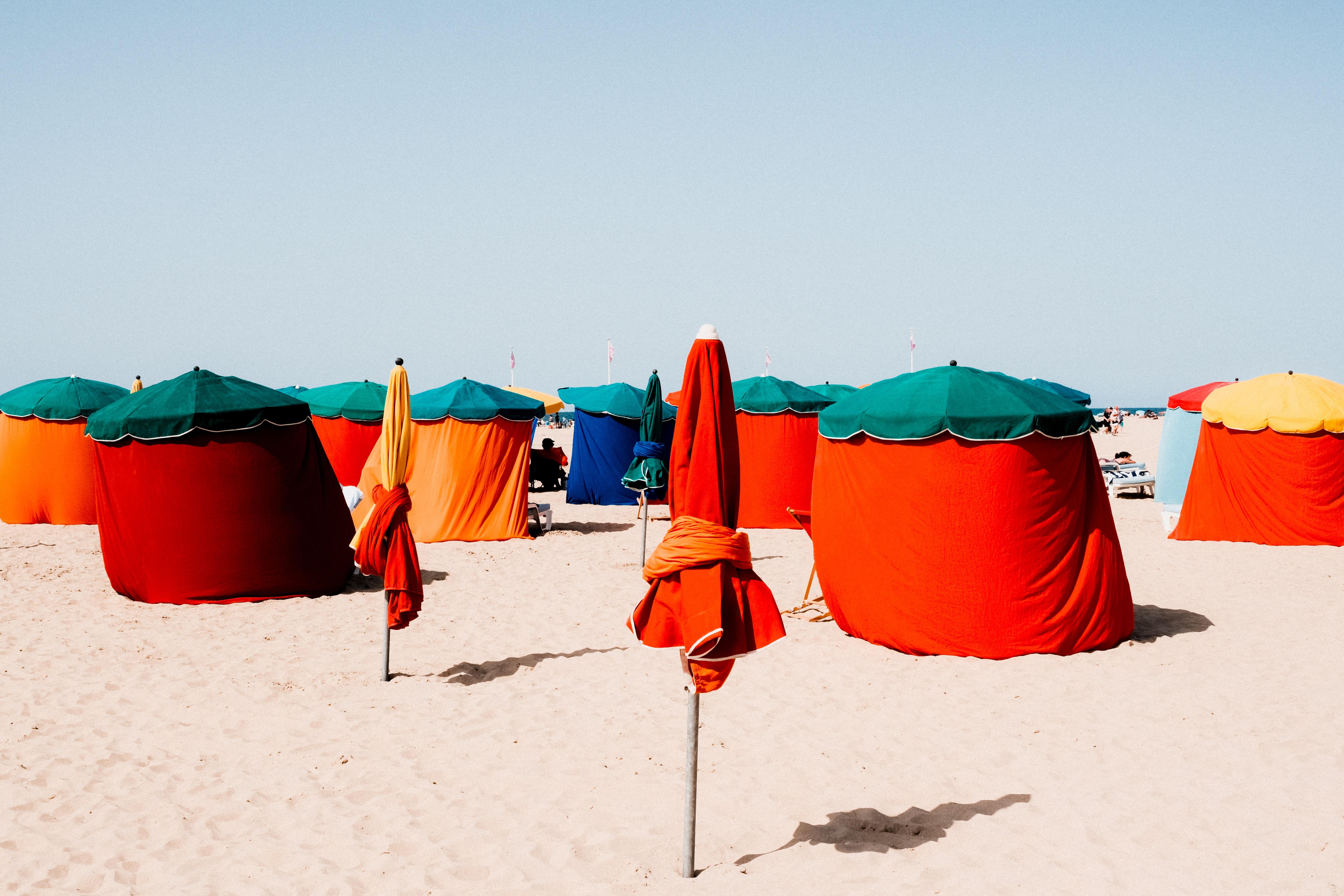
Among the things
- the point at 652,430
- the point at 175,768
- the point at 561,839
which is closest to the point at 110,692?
the point at 175,768

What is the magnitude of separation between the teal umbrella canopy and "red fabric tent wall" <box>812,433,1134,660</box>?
470 centimetres

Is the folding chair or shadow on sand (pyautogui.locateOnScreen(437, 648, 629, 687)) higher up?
the folding chair

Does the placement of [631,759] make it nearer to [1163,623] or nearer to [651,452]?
[1163,623]

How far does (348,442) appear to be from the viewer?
18.7 metres

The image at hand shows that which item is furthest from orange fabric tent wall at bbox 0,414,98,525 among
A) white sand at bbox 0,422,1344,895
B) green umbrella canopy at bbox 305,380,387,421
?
white sand at bbox 0,422,1344,895

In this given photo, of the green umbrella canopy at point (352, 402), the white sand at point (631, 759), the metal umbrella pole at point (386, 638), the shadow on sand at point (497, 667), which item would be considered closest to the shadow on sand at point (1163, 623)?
the white sand at point (631, 759)

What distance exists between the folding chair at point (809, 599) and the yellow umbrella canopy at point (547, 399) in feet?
31.2

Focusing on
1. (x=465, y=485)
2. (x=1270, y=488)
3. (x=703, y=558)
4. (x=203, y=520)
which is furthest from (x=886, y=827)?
(x=1270, y=488)

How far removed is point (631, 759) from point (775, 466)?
10.9 m

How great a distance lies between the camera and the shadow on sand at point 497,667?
7492 mm

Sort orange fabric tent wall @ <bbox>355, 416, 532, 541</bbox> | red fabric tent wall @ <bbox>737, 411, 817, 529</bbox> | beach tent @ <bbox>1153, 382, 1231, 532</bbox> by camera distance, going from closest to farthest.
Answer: orange fabric tent wall @ <bbox>355, 416, 532, 541</bbox> → red fabric tent wall @ <bbox>737, 411, 817, 529</bbox> → beach tent @ <bbox>1153, 382, 1231, 532</bbox>

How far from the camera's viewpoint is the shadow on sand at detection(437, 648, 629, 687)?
7.49m

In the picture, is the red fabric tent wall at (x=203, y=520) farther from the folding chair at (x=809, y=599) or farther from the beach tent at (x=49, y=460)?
the beach tent at (x=49, y=460)

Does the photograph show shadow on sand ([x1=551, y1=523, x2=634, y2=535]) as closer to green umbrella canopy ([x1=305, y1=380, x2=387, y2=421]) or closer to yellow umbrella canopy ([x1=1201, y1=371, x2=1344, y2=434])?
green umbrella canopy ([x1=305, y1=380, x2=387, y2=421])
